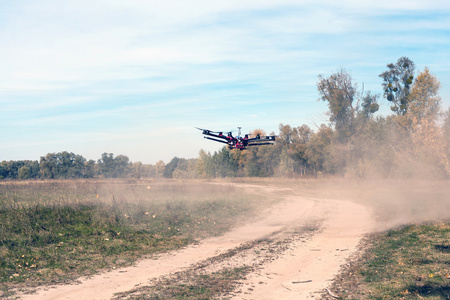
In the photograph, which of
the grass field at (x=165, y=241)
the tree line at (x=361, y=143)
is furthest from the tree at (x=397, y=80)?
the grass field at (x=165, y=241)

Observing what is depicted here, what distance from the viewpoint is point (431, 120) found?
41.7 metres

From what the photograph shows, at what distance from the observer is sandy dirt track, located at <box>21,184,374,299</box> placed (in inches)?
421

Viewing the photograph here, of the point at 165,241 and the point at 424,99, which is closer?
the point at 165,241

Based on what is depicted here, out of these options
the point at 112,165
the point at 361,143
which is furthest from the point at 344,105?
the point at 112,165

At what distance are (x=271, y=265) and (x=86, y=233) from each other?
10212mm

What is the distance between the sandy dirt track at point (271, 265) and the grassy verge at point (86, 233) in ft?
3.91

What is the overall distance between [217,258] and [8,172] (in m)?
74.9

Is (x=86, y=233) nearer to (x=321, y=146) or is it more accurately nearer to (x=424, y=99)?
(x=424, y=99)

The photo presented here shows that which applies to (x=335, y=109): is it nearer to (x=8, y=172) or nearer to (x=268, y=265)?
(x=268, y=265)

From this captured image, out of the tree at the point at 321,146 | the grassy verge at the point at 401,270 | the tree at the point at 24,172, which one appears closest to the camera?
the grassy verge at the point at 401,270

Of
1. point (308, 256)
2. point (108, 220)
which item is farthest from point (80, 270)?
point (308, 256)

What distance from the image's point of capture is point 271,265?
542 inches

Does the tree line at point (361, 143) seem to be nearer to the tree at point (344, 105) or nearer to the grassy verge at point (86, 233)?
the tree at point (344, 105)

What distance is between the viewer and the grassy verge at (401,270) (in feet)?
32.6
